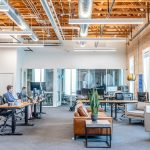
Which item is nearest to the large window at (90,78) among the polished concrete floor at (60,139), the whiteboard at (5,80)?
the whiteboard at (5,80)

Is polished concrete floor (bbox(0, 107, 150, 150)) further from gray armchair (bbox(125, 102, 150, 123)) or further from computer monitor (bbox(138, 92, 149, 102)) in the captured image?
computer monitor (bbox(138, 92, 149, 102))

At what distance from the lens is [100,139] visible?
6355 mm

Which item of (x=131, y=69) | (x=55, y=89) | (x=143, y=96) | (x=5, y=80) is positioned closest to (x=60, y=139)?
(x=143, y=96)

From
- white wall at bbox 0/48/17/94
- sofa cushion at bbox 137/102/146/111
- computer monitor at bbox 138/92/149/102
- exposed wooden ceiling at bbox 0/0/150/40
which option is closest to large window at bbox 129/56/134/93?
exposed wooden ceiling at bbox 0/0/150/40

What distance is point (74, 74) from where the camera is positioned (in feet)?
53.2

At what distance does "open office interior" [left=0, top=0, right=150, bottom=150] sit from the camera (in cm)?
636

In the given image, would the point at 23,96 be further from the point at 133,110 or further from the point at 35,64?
the point at 35,64

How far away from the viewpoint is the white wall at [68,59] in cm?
1561

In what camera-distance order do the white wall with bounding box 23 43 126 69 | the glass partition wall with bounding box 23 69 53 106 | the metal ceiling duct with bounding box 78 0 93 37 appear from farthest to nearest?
the glass partition wall with bounding box 23 69 53 106, the white wall with bounding box 23 43 126 69, the metal ceiling duct with bounding box 78 0 93 37

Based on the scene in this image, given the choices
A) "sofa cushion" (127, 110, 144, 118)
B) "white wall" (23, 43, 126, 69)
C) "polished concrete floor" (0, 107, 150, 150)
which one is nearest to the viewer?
"polished concrete floor" (0, 107, 150, 150)

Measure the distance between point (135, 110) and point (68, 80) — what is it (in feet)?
25.5

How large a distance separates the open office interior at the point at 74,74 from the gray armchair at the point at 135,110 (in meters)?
0.03

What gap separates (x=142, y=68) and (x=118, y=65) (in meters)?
4.22

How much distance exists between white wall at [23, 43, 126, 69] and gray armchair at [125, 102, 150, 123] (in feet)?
21.6
